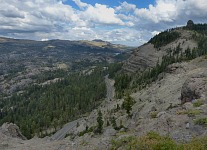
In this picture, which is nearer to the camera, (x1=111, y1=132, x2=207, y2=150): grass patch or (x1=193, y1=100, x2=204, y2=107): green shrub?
(x1=111, y1=132, x2=207, y2=150): grass patch

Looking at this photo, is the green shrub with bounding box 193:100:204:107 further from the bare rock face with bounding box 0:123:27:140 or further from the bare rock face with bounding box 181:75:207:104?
the bare rock face with bounding box 0:123:27:140

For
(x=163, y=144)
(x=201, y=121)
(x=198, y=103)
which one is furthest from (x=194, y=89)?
(x=163, y=144)

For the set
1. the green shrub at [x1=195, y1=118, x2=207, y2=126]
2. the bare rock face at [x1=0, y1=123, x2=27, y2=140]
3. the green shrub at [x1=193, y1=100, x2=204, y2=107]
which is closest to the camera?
the green shrub at [x1=195, y1=118, x2=207, y2=126]

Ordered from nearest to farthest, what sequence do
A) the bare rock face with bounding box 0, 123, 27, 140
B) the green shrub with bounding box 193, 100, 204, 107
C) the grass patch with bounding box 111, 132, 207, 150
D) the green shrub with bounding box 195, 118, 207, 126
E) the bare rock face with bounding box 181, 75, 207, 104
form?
the grass patch with bounding box 111, 132, 207, 150, the green shrub with bounding box 195, 118, 207, 126, the green shrub with bounding box 193, 100, 204, 107, the bare rock face with bounding box 181, 75, 207, 104, the bare rock face with bounding box 0, 123, 27, 140

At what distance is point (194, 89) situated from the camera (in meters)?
66.1

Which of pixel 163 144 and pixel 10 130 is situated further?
pixel 10 130

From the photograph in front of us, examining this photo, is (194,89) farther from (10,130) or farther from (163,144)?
(10,130)

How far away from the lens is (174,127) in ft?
140

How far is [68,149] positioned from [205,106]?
99.9 ft

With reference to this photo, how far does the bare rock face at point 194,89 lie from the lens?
63.5 metres

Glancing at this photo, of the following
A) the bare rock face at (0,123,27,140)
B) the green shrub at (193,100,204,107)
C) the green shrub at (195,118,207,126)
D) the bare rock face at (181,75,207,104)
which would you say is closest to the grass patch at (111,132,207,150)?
the green shrub at (195,118,207,126)

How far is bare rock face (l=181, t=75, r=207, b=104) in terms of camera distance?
63.5 meters

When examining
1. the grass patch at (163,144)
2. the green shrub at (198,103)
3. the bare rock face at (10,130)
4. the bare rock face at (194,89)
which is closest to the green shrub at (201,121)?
the grass patch at (163,144)

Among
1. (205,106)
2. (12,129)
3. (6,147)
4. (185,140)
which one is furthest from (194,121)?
(12,129)
